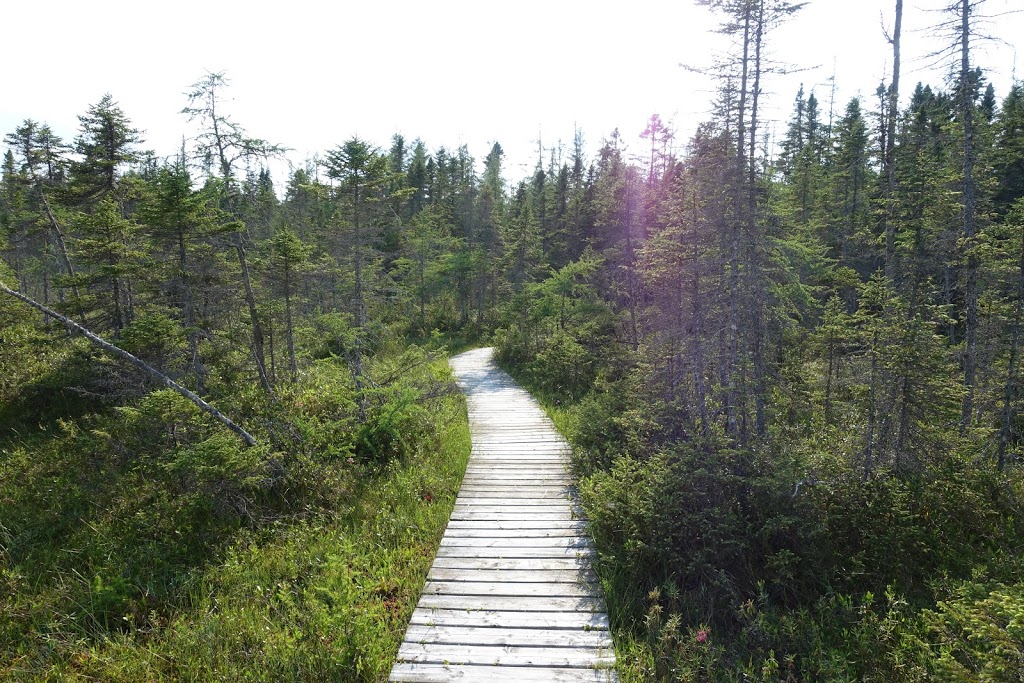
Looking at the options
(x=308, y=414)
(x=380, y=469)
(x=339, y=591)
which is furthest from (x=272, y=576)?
(x=308, y=414)

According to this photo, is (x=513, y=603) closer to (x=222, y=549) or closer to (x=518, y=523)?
(x=518, y=523)

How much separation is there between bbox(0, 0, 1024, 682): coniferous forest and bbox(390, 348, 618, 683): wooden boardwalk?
0.27 meters

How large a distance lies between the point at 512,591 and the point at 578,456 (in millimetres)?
3457

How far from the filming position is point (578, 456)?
27.3 ft

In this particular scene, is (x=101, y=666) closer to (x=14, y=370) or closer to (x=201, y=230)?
(x=201, y=230)

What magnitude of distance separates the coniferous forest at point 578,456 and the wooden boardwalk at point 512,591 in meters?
0.27

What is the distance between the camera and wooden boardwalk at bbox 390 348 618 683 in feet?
13.5

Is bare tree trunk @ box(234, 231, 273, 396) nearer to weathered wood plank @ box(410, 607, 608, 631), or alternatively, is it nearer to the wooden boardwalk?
the wooden boardwalk

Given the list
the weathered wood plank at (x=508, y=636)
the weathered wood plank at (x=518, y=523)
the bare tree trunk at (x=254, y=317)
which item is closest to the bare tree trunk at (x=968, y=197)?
the weathered wood plank at (x=518, y=523)

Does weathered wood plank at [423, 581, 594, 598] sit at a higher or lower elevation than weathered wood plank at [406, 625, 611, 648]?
higher

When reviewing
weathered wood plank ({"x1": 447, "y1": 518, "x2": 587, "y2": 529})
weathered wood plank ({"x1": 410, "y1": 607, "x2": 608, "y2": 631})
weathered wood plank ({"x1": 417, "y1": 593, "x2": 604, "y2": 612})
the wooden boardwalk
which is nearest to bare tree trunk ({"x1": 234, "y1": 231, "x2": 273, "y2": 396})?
the wooden boardwalk

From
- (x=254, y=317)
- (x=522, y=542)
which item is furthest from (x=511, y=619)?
(x=254, y=317)

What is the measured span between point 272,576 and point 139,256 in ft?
38.3

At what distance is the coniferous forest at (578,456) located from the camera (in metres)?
4.60
